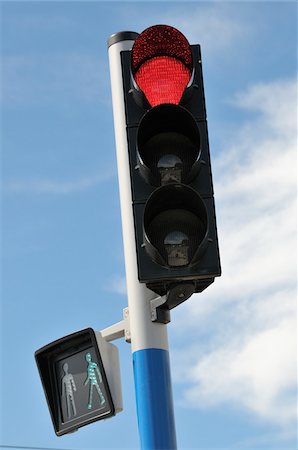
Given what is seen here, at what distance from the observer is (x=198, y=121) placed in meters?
4.32

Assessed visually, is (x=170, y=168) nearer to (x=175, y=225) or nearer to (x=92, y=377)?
(x=175, y=225)

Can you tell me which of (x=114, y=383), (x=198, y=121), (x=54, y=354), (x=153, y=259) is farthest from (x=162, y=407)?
(x=198, y=121)

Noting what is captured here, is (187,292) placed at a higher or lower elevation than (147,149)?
lower

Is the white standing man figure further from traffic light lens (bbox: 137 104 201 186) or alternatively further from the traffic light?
traffic light lens (bbox: 137 104 201 186)

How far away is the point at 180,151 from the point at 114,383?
1542 millimetres

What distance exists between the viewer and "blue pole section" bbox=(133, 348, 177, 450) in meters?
5.03

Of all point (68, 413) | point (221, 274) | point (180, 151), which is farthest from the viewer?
point (68, 413)

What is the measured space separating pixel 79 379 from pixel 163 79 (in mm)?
1863

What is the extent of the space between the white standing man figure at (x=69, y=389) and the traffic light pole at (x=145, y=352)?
0.41 metres

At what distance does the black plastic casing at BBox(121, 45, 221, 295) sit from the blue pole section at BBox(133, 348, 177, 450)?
99 centimetres

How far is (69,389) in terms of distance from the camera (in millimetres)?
5504

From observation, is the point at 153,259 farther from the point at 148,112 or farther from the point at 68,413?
the point at 68,413

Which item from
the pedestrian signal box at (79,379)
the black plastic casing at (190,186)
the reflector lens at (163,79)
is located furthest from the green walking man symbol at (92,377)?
the reflector lens at (163,79)

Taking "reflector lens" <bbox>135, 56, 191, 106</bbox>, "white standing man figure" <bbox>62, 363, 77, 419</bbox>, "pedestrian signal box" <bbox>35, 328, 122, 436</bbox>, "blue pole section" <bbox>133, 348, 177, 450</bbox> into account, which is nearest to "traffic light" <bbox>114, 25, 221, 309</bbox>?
"reflector lens" <bbox>135, 56, 191, 106</bbox>
